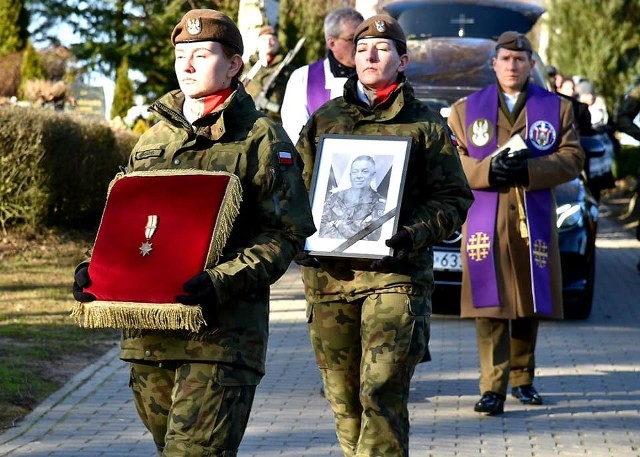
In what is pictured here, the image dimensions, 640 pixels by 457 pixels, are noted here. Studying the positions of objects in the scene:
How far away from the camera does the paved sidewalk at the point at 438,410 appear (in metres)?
6.98

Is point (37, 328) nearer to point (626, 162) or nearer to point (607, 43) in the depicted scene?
point (626, 162)

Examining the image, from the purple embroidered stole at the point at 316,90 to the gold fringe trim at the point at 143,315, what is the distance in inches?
137

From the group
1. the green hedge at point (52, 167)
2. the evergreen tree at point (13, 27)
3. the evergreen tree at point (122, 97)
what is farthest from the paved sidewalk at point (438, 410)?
Result: the evergreen tree at point (13, 27)

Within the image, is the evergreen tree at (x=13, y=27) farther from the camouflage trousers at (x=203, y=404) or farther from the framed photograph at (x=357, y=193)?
the camouflage trousers at (x=203, y=404)

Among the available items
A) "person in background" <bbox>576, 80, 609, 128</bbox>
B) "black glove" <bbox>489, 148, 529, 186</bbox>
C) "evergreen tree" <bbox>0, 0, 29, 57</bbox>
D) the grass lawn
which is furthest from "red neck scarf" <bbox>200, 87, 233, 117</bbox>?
"evergreen tree" <bbox>0, 0, 29, 57</bbox>

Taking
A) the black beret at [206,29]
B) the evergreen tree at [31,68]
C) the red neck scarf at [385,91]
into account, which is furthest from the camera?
the evergreen tree at [31,68]

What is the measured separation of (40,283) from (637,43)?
3159 centimetres

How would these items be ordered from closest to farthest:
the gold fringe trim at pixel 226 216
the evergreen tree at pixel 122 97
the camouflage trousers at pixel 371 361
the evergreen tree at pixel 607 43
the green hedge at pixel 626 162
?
the gold fringe trim at pixel 226 216
the camouflage trousers at pixel 371 361
the green hedge at pixel 626 162
the evergreen tree at pixel 122 97
the evergreen tree at pixel 607 43

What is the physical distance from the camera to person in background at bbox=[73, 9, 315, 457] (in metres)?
4.14

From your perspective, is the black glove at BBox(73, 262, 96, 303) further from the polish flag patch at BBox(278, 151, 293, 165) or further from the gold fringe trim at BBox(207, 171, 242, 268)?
the polish flag patch at BBox(278, 151, 293, 165)

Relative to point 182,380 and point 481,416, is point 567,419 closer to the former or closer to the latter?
point 481,416

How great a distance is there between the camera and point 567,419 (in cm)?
784

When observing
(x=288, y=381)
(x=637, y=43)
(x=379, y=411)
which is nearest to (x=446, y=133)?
(x=379, y=411)

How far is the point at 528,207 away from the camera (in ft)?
26.1
